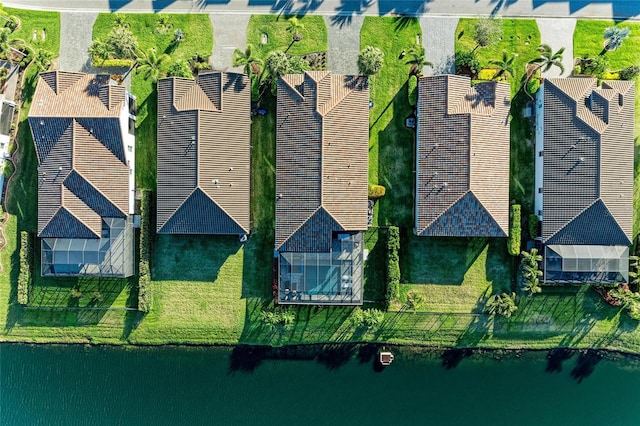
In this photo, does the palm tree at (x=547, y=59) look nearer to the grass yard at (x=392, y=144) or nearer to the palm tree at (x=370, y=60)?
the grass yard at (x=392, y=144)

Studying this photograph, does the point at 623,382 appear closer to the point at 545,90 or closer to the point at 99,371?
the point at 545,90

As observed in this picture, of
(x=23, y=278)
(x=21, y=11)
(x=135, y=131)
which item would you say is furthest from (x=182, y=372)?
(x=21, y=11)

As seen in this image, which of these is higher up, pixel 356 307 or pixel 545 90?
pixel 545 90

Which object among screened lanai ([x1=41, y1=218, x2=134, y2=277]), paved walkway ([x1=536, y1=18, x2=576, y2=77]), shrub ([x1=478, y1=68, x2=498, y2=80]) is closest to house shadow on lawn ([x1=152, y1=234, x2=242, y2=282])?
screened lanai ([x1=41, y1=218, x2=134, y2=277])

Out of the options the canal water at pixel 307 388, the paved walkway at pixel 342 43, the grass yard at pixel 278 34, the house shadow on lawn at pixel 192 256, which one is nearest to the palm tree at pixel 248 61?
the grass yard at pixel 278 34

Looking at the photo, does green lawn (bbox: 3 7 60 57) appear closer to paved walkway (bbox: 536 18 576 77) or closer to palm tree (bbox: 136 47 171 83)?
palm tree (bbox: 136 47 171 83)

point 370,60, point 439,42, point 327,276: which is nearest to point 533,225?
point 439,42

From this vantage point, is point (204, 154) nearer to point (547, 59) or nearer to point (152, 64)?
point (152, 64)
